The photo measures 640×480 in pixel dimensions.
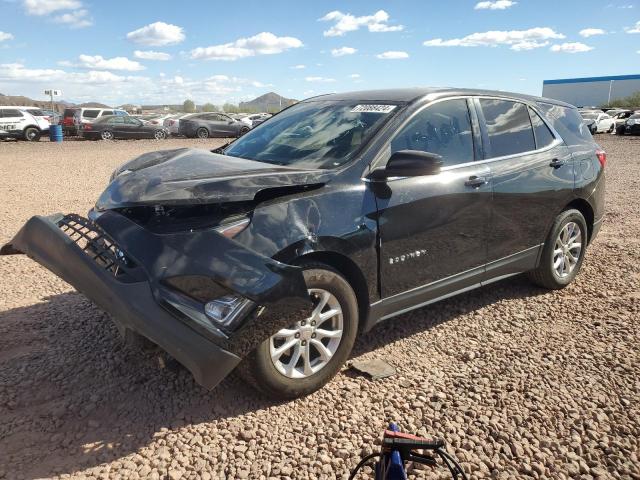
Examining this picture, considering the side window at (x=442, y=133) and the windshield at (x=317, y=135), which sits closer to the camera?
the windshield at (x=317, y=135)

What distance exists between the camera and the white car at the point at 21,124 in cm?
2452

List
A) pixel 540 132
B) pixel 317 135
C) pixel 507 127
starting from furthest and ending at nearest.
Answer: pixel 540 132, pixel 507 127, pixel 317 135

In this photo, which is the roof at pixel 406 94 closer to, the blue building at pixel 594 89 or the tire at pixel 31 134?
the tire at pixel 31 134

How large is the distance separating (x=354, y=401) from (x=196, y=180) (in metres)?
1.60

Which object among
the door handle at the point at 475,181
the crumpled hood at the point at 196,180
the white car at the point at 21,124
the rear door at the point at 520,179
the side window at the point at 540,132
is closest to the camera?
the crumpled hood at the point at 196,180

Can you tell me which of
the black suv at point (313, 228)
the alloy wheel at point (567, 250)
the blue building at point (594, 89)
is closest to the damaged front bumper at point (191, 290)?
the black suv at point (313, 228)

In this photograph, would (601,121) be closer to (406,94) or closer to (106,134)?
(106,134)

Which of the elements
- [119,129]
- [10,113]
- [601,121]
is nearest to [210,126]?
[119,129]

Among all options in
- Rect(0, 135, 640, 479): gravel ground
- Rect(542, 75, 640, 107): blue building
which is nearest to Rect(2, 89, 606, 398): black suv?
Rect(0, 135, 640, 479): gravel ground

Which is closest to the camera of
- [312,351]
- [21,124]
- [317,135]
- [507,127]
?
[312,351]

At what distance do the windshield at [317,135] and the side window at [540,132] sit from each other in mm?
1669

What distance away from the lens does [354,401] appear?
125 inches

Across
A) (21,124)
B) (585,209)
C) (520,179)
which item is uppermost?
(21,124)

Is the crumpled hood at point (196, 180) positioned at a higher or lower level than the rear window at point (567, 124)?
lower
